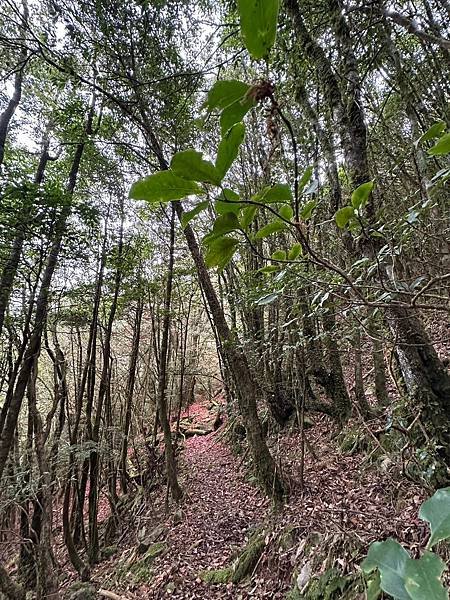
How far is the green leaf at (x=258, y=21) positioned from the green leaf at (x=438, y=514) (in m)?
0.55

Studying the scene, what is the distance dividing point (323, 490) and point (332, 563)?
1.03 metres

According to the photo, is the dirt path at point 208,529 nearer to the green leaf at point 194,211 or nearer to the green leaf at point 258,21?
the green leaf at point 194,211

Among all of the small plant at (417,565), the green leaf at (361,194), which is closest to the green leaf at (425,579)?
the small plant at (417,565)

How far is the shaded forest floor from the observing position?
A: 1994 mm

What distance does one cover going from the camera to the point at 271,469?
10.4 feet

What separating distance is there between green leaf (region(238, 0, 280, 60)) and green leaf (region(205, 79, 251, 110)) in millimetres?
43

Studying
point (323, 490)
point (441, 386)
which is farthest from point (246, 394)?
point (441, 386)

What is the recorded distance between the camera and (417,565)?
31 cm

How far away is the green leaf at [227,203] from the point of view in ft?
1.54

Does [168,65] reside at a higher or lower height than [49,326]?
higher

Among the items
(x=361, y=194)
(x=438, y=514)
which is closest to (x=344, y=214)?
(x=361, y=194)

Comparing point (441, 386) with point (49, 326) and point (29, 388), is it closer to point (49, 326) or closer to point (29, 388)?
point (29, 388)

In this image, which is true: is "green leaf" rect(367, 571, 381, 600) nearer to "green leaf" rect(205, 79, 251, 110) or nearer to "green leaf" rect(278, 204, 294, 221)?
"green leaf" rect(278, 204, 294, 221)

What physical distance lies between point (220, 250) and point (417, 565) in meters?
0.49
